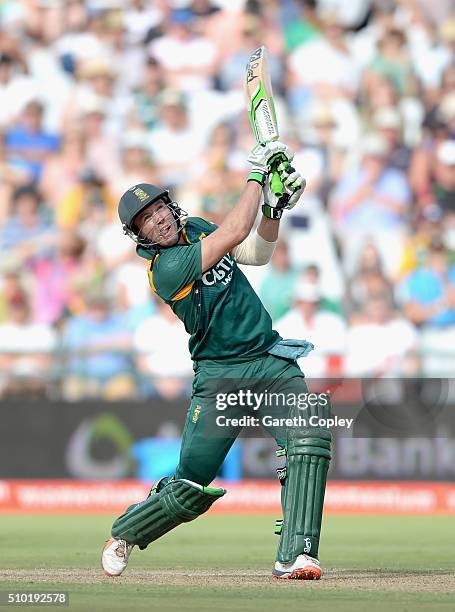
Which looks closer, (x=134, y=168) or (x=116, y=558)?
(x=116, y=558)

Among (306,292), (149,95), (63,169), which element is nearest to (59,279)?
(63,169)

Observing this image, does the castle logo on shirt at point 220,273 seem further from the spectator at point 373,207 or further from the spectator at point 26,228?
the spectator at point 26,228

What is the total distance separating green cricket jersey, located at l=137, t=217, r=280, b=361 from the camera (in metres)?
6.59

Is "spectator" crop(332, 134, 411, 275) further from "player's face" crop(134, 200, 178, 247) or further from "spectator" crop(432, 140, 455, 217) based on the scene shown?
"player's face" crop(134, 200, 178, 247)

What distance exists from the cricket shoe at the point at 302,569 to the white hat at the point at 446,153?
9320 mm

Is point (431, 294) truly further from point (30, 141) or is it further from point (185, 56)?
point (30, 141)

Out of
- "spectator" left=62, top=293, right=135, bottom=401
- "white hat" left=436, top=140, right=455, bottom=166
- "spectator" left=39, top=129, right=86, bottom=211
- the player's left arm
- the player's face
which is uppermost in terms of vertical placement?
"white hat" left=436, top=140, right=455, bottom=166

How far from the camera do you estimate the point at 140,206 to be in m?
6.57

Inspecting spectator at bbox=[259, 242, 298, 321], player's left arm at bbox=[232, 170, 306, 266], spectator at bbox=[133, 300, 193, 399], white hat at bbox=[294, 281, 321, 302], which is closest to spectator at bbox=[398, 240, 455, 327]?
white hat at bbox=[294, 281, 321, 302]

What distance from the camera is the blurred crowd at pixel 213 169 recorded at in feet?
43.6

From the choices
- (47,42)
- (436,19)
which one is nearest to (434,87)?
(436,19)

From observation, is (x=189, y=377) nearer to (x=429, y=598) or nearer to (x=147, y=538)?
(x=147, y=538)

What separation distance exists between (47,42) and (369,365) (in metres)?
6.34

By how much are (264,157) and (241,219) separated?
0.45m
